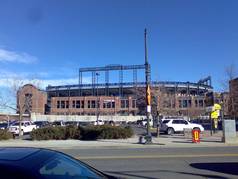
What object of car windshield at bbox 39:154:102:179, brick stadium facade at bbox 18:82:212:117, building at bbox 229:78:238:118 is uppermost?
brick stadium facade at bbox 18:82:212:117

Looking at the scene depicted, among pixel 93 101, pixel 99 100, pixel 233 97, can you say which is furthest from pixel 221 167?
pixel 93 101

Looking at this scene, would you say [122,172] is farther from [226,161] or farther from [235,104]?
[235,104]

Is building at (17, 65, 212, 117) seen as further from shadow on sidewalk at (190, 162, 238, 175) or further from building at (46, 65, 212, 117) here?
shadow on sidewalk at (190, 162, 238, 175)

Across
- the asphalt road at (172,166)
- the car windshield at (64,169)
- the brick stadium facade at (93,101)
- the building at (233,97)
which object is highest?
the brick stadium facade at (93,101)

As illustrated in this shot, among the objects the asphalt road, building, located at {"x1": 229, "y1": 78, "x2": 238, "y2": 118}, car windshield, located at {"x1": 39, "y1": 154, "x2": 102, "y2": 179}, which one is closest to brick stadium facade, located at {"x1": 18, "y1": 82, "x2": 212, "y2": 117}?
building, located at {"x1": 229, "y1": 78, "x2": 238, "y2": 118}

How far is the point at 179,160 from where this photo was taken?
17109 millimetres

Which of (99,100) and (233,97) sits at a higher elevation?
(99,100)

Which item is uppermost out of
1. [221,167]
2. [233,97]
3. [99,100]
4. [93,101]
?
[93,101]

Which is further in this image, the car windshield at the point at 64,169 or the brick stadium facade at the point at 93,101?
the brick stadium facade at the point at 93,101

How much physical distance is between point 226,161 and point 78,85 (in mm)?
143188

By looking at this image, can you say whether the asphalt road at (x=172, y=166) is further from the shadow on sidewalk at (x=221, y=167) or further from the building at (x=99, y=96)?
the building at (x=99, y=96)

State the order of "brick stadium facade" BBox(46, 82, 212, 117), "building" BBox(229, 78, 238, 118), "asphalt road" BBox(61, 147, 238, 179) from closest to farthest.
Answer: "asphalt road" BBox(61, 147, 238, 179) < "building" BBox(229, 78, 238, 118) < "brick stadium facade" BBox(46, 82, 212, 117)

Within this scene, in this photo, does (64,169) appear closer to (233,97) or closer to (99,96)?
(233,97)

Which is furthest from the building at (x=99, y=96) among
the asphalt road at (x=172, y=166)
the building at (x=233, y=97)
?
the asphalt road at (x=172, y=166)
